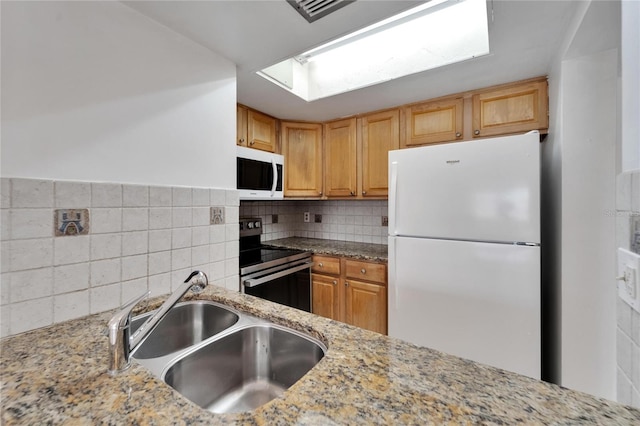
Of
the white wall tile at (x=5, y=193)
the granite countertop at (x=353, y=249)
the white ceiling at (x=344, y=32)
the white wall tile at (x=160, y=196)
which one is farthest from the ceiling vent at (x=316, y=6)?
the granite countertop at (x=353, y=249)

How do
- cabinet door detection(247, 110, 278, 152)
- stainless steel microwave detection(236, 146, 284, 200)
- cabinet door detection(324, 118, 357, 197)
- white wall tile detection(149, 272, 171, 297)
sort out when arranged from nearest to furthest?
white wall tile detection(149, 272, 171, 297), stainless steel microwave detection(236, 146, 284, 200), cabinet door detection(247, 110, 278, 152), cabinet door detection(324, 118, 357, 197)

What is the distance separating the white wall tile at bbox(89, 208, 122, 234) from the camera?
100 cm

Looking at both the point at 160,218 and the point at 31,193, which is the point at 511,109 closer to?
the point at 160,218

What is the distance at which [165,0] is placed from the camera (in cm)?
106

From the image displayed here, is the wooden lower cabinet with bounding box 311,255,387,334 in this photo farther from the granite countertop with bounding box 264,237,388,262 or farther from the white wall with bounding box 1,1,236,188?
the white wall with bounding box 1,1,236,188

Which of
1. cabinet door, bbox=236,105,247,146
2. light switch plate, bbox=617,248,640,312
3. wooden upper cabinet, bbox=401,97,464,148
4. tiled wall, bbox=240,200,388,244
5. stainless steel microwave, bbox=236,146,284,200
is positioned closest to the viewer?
light switch plate, bbox=617,248,640,312

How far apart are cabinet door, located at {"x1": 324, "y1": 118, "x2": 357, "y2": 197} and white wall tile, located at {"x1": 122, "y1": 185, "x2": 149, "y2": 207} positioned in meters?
1.63

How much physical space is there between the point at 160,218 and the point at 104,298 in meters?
0.37

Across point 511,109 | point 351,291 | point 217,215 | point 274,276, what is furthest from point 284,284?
point 511,109

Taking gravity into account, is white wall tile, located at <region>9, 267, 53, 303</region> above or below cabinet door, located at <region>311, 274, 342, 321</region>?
above

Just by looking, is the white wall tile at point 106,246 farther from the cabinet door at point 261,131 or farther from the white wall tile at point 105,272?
the cabinet door at point 261,131

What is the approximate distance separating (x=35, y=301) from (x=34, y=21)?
0.95 m

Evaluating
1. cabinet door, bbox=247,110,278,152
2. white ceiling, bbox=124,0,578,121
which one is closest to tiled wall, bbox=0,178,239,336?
white ceiling, bbox=124,0,578,121

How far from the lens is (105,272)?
1.02 meters
